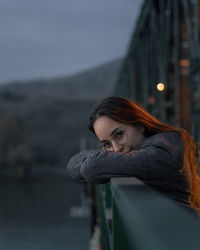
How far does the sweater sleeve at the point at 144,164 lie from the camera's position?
1.62 meters

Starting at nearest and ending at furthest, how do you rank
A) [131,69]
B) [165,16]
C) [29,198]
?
[165,16] → [131,69] → [29,198]

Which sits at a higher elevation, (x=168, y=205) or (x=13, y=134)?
(x=168, y=205)

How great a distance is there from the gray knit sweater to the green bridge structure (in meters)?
0.09

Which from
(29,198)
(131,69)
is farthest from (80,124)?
(131,69)

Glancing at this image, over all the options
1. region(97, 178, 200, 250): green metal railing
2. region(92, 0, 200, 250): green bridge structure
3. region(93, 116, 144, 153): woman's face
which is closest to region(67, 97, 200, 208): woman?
region(93, 116, 144, 153): woman's face

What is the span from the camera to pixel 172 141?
5.63ft

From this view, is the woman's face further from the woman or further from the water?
the water

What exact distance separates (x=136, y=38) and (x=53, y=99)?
107 meters

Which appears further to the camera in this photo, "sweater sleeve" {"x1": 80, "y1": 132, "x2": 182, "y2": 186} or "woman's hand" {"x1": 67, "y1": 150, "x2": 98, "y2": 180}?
"woman's hand" {"x1": 67, "y1": 150, "x2": 98, "y2": 180}

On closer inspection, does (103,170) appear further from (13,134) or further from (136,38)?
(13,134)

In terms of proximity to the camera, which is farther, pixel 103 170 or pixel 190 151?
pixel 190 151

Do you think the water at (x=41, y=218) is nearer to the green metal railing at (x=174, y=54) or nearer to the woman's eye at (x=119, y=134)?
the green metal railing at (x=174, y=54)

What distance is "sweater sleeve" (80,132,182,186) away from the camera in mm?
1616

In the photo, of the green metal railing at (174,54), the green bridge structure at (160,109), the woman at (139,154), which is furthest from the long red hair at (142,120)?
the green metal railing at (174,54)
